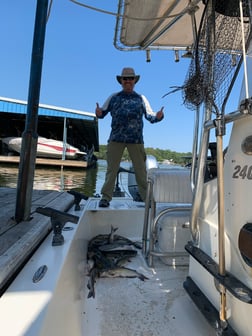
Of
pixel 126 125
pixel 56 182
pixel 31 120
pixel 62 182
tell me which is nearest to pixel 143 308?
pixel 31 120

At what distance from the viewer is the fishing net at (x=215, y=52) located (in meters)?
1.21

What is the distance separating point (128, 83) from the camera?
9.61 feet

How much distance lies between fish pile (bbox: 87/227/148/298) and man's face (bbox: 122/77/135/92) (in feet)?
5.28

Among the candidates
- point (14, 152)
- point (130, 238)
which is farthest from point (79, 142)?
point (130, 238)

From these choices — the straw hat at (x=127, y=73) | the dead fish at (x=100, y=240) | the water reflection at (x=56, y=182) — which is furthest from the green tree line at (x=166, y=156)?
the water reflection at (x=56, y=182)

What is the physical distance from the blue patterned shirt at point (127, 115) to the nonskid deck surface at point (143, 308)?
1.45m

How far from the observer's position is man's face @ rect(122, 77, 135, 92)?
2.90 meters

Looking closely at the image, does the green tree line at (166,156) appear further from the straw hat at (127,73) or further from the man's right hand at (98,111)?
the straw hat at (127,73)

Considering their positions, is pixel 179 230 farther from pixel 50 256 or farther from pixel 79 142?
pixel 79 142

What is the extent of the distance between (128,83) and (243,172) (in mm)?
2211

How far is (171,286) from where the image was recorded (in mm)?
1735

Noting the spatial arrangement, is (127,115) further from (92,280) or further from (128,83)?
(92,280)

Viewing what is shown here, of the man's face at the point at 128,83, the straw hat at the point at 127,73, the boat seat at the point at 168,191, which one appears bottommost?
the boat seat at the point at 168,191

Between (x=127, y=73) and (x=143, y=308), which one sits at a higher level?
(x=127, y=73)
